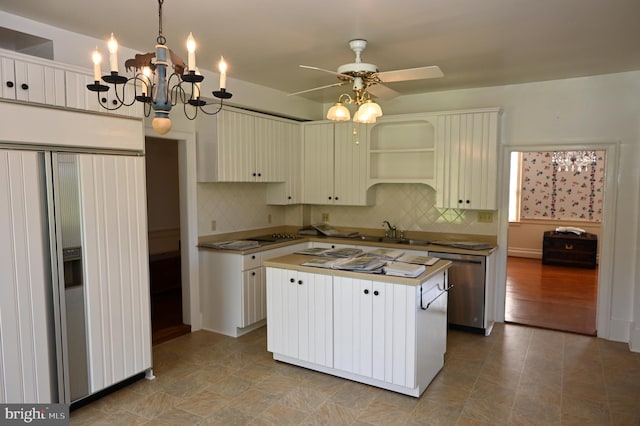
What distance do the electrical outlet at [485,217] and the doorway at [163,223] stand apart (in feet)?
12.0

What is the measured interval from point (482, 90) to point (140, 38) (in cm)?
343

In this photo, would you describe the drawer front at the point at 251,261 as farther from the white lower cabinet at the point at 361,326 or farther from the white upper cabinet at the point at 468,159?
the white upper cabinet at the point at 468,159

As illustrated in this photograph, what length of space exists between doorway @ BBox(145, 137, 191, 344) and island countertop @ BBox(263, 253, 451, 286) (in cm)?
233

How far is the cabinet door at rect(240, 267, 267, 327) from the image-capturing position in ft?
14.0

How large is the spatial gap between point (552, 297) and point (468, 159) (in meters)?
2.67

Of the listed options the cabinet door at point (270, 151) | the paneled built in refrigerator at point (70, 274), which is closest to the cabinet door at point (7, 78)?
the paneled built in refrigerator at point (70, 274)

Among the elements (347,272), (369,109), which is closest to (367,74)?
(369,109)

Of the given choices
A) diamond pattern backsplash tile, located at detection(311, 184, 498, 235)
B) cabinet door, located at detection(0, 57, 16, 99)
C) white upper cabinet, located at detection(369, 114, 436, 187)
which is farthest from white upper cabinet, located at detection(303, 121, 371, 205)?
cabinet door, located at detection(0, 57, 16, 99)

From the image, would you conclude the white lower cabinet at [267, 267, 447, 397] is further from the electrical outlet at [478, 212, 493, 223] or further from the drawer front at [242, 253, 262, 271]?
the electrical outlet at [478, 212, 493, 223]

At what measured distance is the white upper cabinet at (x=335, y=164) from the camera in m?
5.16

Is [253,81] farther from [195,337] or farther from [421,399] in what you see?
[421,399]

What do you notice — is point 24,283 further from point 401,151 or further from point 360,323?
point 401,151

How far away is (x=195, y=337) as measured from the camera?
14.1ft

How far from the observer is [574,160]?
27.4 ft
